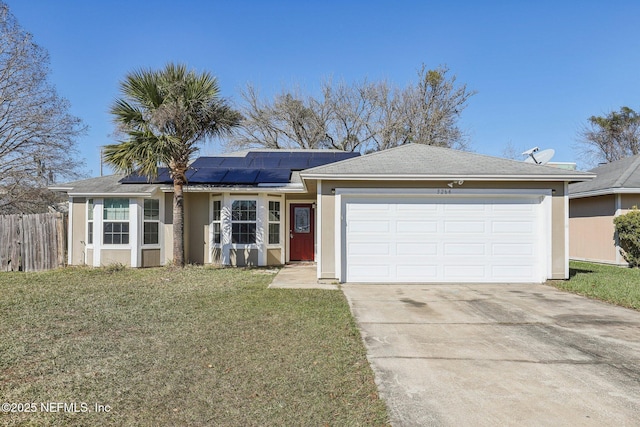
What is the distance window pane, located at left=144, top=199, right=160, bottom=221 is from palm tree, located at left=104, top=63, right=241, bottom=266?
222 centimetres

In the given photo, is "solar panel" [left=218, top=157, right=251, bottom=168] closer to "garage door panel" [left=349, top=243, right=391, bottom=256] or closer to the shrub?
"garage door panel" [left=349, top=243, right=391, bottom=256]

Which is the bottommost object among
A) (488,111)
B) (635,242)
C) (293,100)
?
(635,242)

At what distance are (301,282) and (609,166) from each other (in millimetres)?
14482

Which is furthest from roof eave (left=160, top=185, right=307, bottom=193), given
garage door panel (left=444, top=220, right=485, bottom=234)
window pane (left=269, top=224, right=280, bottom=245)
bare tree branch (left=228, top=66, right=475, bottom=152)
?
bare tree branch (left=228, top=66, right=475, bottom=152)

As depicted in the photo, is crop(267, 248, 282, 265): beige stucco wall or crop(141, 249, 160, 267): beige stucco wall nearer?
crop(141, 249, 160, 267): beige stucco wall

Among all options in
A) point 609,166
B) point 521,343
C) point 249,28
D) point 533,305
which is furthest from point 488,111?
point 521,343

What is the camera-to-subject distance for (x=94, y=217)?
11.7 meters

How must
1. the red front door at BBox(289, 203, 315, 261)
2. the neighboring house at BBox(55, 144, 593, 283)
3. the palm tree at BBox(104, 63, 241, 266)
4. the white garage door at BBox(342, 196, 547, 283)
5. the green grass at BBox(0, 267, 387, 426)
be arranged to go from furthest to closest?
1. the red front door at BBox(289, 203, 315, 261)
2. the palm tree at BBox(104, 63, 241, 266)
3. the white garage door at BBox(342, 196, 547, 283)
4. the neighboring house at BBox(55, 144, 593, 283)
5. the green grass at BBox(0, 267, 387, 426)

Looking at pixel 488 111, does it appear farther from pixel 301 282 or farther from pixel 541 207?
pixel 301 282

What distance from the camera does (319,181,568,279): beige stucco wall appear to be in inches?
354

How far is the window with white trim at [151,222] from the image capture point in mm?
11805

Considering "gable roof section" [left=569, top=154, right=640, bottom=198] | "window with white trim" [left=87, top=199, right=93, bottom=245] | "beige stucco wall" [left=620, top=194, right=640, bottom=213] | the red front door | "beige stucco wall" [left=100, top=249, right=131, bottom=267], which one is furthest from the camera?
the red front door

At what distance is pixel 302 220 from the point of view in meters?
12.9

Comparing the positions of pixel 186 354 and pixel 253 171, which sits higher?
pixel 253 171
